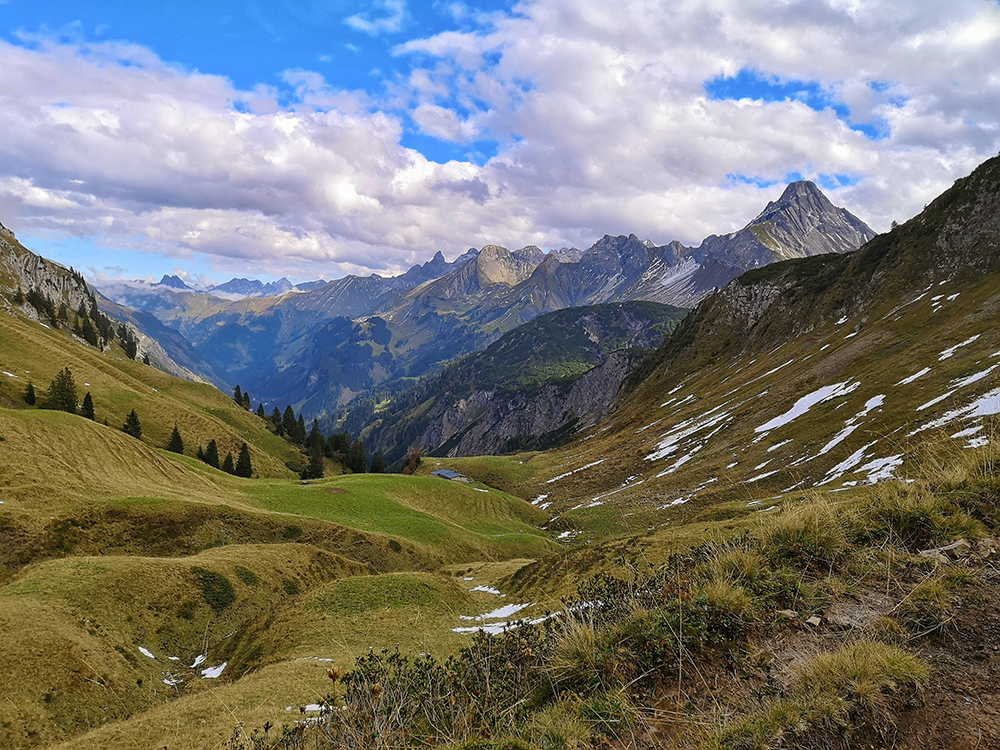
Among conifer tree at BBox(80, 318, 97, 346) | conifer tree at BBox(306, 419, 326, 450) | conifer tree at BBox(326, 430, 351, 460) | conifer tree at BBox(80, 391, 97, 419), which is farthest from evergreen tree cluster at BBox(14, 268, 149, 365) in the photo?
conifer tree at BBox(80, 391, 97, 419)

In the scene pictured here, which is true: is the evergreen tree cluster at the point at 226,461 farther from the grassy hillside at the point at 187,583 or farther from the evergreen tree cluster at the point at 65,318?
the evergreen tree cluster at the point at 65,318

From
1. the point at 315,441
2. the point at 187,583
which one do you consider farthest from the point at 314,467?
the point at 187,583

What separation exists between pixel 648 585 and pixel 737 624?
2035 millimetres

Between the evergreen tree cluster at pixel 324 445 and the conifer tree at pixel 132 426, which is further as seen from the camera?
the evergreen tree cluster at pixel 324 445

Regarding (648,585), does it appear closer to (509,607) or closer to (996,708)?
(996,708)

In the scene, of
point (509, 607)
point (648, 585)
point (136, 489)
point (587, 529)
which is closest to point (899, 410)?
point (587, 529)

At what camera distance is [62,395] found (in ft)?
249

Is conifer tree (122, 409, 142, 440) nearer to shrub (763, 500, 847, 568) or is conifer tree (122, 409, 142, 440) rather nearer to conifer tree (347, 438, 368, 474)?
conifer tree (347, 438, 368, 474)

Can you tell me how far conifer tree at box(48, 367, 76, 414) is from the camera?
75.0 meters

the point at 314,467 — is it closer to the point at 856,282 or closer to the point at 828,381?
the point at 828,381

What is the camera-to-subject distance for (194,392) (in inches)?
5010

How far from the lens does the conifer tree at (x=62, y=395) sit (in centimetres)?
7500

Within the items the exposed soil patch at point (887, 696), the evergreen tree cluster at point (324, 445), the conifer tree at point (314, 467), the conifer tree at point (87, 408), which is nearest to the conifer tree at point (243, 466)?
the conifer tree at point (314, 467)

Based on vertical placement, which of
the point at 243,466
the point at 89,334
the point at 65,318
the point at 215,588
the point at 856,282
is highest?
the point at 65,318
